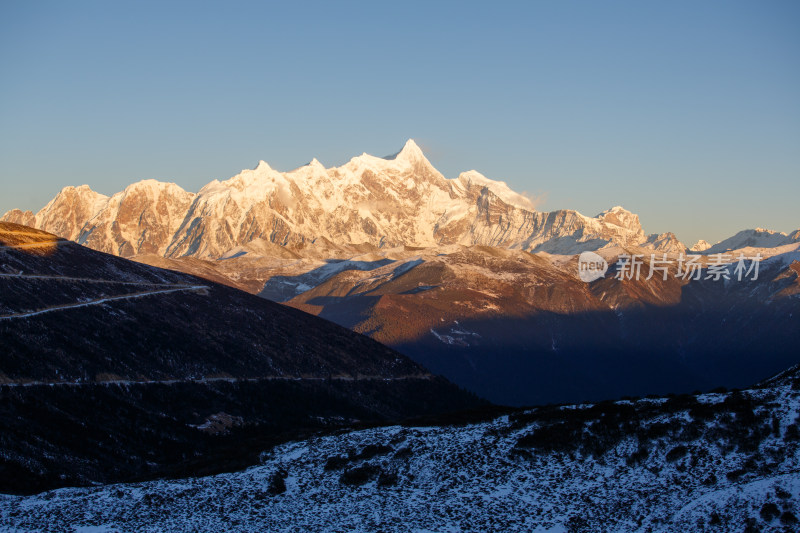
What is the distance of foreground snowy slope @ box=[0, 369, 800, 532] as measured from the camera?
69062 millimetres

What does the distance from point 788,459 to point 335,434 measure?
47.6 meters

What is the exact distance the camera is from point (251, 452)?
97.2 meters

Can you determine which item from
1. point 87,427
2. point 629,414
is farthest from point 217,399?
point 629,414

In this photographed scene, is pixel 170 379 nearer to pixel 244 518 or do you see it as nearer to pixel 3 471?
pixel 3 471

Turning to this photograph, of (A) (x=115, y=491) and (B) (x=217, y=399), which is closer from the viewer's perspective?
(A) (x=115, y=491)

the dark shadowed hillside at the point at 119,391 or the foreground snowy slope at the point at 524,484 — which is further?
the dark shadowed hillside at the point at 119,391

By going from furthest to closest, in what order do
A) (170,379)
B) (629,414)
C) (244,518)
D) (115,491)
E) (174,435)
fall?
(170,379) → (174,435) → (629,414) → (115,491) → (244,518)

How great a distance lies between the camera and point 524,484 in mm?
77750

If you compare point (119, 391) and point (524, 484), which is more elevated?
point (524, 484)

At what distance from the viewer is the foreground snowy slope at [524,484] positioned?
69062 mm

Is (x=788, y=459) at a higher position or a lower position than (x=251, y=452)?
higher

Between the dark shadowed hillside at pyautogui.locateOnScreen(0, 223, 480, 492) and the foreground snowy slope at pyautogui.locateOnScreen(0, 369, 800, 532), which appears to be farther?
the dark shadowed hillside at pyautogui.locateOnScreen(0, 223, 480, 492)

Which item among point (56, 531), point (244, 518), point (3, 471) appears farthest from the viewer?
point (3, 471)

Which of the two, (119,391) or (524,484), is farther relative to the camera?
(119,391)
